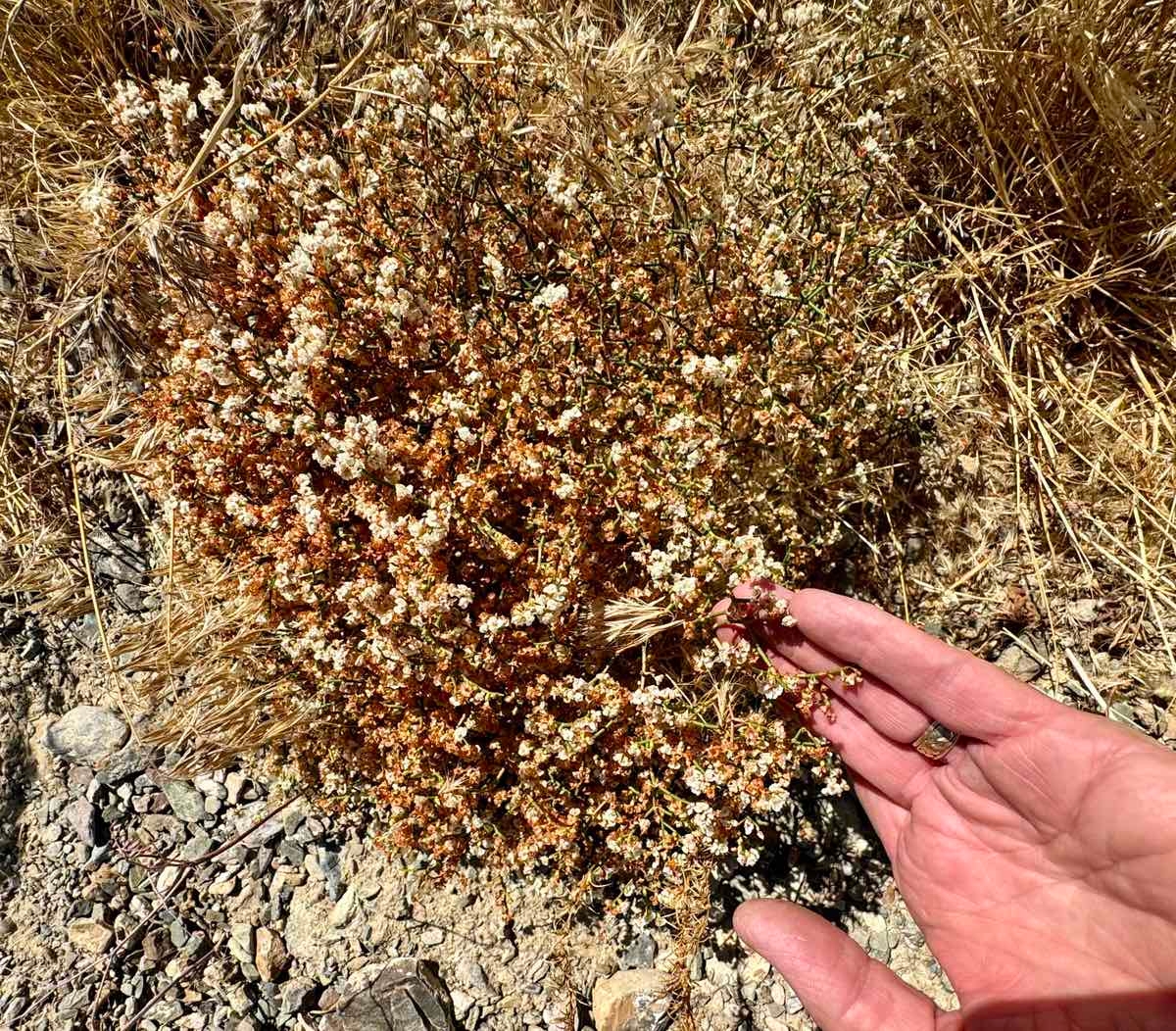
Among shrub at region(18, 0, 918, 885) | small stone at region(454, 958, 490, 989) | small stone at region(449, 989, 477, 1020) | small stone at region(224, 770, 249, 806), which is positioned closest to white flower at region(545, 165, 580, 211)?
shrub at region(18, 0, 918, 885)

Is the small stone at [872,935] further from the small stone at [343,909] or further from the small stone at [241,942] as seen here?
the small stone at [241,942]

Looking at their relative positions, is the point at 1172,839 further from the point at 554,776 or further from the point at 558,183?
the point at 558,183

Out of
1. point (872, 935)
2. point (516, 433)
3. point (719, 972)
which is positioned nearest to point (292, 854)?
point (719, 972)

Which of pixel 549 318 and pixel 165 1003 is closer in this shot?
pixel 549 318

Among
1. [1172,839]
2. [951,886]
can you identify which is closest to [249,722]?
[951,886]

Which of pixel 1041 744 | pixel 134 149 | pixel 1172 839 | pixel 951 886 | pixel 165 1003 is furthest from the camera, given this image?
pixel 134 149

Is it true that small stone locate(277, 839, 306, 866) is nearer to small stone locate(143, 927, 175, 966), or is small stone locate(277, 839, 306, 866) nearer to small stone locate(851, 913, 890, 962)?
small stone locate(143, 927, 175, 966)
